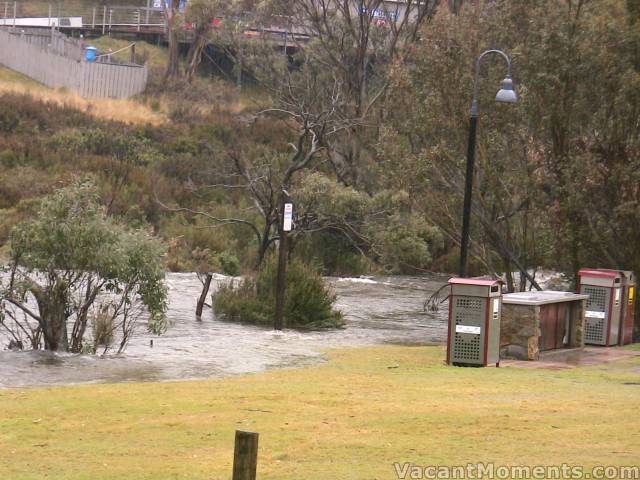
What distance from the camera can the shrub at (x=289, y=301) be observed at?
25531 millimetres

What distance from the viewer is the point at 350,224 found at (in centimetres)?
3628

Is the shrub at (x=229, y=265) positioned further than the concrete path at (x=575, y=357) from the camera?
Yes

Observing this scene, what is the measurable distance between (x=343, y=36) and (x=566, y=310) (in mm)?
30341

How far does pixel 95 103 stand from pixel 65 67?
210 inches

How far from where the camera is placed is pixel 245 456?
6.37 m

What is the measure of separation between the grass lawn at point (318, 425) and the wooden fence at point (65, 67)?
51.9 metres

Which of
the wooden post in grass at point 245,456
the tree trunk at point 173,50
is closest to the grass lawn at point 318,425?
the wooden post in grass at point 245,456

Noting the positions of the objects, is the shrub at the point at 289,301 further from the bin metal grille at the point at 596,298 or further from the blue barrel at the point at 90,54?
the blue barrel at the point at 90,54

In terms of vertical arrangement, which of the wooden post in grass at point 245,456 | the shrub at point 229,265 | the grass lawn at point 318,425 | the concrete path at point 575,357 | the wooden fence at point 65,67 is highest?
the wooden fence at point 65,67

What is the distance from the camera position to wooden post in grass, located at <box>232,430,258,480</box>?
633 cm

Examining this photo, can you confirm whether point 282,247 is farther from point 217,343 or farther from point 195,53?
point 195,53

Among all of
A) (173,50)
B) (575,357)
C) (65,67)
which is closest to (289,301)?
(575,357)

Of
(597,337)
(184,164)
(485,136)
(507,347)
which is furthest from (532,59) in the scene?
(184,164)

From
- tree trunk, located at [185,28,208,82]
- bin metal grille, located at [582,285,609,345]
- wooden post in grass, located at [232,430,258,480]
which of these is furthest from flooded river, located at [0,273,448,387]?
tree trunk, located at [185,28,208,82]
